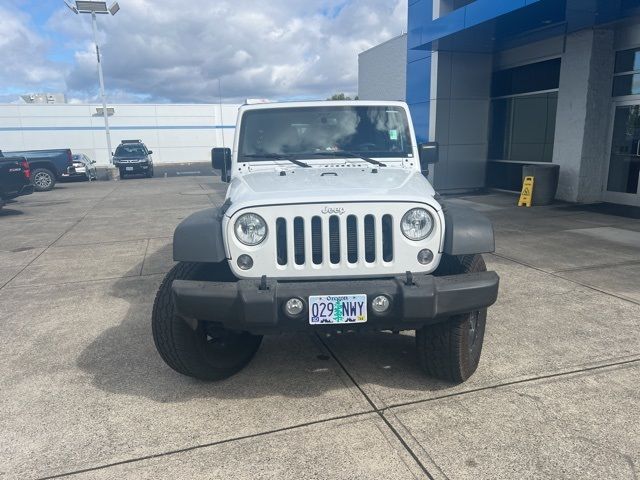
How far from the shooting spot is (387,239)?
2.96m

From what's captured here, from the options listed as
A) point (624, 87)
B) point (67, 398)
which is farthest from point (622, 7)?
point (67, 398)

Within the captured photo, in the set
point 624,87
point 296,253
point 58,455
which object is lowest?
point 58,455

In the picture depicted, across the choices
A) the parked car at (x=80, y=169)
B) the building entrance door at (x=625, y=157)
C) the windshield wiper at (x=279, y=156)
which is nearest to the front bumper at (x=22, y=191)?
the parked car at (x=80, y=169)

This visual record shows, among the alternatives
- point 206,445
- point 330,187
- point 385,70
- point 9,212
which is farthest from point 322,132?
point 385,70

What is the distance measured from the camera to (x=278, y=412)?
3.06 meters

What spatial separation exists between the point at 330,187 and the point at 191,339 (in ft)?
4.41

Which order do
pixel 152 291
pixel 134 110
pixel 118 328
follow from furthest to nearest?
1. pixel 134 110
2. pixel 152 291
3. pixel 118 328

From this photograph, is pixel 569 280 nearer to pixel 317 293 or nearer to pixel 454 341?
pixel 454 341

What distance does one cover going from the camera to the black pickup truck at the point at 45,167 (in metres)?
18.3

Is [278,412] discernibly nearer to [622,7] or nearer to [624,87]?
[622,7]

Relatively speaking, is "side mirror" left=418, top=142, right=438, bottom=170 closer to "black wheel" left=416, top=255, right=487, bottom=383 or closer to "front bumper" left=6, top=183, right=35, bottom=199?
"black wheel" left=416, top=255, right=487, bottom=383

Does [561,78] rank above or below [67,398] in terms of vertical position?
above

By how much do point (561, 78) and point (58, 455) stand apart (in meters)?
12.4

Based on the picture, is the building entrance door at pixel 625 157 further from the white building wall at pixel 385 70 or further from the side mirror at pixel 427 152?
the side mirror at pixel 427 152
